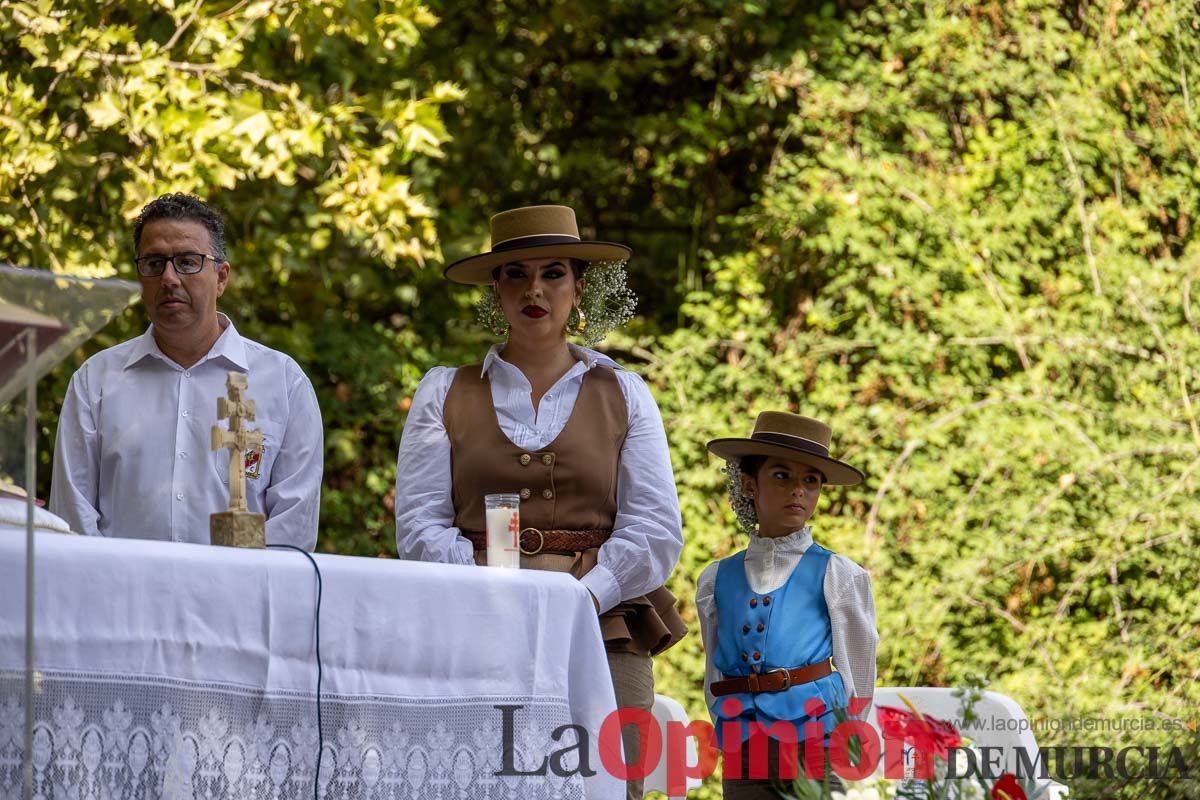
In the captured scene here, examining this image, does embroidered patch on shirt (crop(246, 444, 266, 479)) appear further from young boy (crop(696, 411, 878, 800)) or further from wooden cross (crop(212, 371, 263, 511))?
young boy (crop(696, 411, 878, 800))

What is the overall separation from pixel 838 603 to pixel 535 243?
1.16m

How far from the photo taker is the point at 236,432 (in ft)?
9.80

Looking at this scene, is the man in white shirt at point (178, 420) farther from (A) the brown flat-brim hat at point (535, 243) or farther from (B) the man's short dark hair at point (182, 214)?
(A) the brown flat-brim hat at point (535, 243)

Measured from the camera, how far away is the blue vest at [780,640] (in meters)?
3.89

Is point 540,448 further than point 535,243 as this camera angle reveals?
No

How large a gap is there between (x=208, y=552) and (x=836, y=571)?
189cm

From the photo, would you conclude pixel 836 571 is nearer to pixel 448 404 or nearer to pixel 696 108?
pixel 448 404

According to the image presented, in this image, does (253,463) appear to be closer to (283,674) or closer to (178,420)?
(178,420)

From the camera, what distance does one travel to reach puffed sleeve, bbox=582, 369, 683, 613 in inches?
134

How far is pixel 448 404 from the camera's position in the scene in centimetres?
371

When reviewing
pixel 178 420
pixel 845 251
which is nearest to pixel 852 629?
pixel 178 420

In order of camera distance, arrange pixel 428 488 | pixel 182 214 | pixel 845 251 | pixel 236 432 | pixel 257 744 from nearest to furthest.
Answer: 1. pixel 257 744
2. pixel 236 432
3. pixel 182 214
4. pixel 428 488
5. pixel 845 251

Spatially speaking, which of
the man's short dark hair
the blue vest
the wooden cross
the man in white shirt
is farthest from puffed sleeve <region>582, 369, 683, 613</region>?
the man's short dark hair

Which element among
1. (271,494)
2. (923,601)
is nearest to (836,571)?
(271,494)
